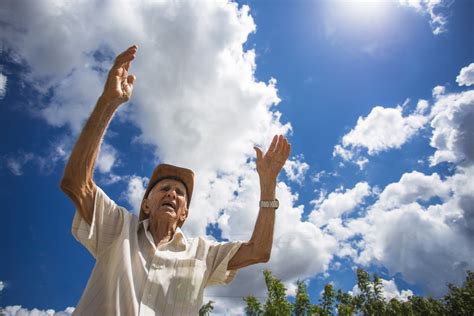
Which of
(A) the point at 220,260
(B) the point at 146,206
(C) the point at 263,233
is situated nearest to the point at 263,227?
(C) the point at 263,233

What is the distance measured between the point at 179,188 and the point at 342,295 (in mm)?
47509

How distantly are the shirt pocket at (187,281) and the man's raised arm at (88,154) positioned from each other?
0.88 metres

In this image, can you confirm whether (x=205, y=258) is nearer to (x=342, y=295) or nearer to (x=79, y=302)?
(x=79, y=302)

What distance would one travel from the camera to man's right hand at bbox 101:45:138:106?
2.70 m

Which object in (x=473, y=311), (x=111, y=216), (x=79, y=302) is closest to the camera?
(x=79, y=302)

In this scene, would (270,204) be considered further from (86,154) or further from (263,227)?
(86,154)

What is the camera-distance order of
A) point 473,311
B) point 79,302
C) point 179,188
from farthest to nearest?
1. point 473,311
2. point 179,188
3. point 79,302

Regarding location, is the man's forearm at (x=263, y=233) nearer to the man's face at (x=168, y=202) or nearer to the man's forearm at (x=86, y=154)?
the man's face at (x=168, y=202)

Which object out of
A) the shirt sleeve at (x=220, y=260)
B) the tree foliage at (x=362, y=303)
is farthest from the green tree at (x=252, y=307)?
the shirt sleeve at (x=220, y=260)

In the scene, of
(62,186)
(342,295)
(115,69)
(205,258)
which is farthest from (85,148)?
(342,295)

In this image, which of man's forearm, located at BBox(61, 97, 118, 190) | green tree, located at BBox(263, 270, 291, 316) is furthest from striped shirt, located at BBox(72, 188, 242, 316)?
green tree, located at BBox(263, 270, 291, 316)

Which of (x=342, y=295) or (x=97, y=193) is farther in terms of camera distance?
(x=342, y=295)

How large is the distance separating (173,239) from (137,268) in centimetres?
51

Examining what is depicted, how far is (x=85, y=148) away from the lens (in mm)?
2506
